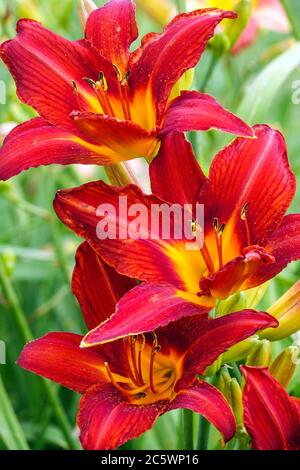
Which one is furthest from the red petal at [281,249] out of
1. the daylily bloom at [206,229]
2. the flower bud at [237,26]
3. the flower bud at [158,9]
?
the flower bud at [158,9]

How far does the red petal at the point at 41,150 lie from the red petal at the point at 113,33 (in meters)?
0.07

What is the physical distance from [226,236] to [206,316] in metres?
0.07

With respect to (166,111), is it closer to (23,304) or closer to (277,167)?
(277,167)

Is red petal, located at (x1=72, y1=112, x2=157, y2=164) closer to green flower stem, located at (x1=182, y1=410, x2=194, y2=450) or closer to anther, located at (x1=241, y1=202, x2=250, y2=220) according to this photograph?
anther, located at (x1=241, y1=202, x2=250, y2=220)

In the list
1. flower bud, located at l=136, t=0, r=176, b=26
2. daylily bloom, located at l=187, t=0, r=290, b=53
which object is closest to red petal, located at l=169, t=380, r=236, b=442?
daylily bloom, located at l=187, t=0, r=290, b=53

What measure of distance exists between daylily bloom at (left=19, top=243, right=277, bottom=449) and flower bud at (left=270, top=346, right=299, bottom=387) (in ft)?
0.23

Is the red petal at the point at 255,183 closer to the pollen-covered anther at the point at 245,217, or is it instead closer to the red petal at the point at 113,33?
the pollen-covered anther at the point at 245,217

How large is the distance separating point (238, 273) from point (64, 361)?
141 millimetres

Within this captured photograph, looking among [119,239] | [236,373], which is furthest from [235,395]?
[119,239]

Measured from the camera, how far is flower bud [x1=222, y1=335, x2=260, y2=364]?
56 centimetres

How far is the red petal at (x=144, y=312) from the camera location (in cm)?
48

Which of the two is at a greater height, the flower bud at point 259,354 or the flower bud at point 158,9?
the flower bud at point 158,9

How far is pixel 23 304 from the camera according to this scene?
122 centimetres

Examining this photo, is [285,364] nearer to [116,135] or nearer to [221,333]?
[221,333]
